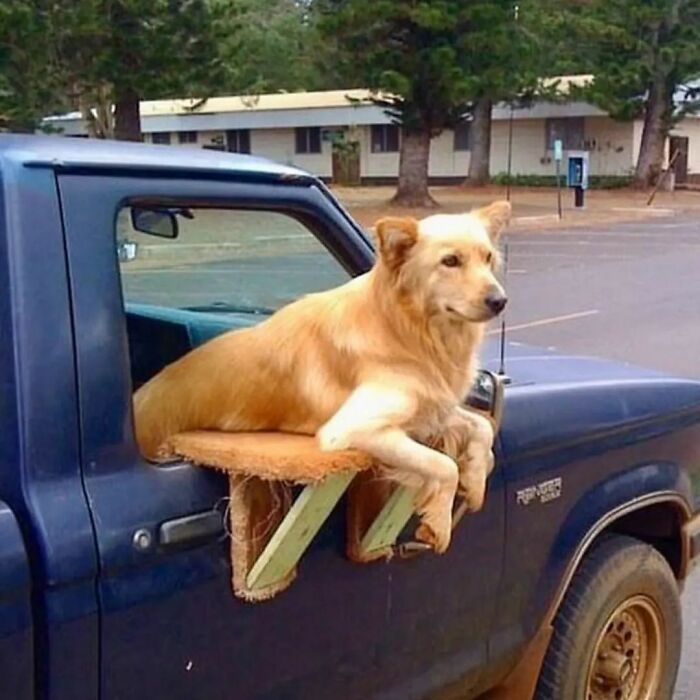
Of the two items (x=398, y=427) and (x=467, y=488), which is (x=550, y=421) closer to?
(x=467, y=488)

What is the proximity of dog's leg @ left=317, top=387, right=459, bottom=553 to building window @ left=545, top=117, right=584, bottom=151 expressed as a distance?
48686 mm

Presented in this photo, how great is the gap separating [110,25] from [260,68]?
35206 millimetres

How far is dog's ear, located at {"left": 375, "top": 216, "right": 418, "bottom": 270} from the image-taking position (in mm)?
2691

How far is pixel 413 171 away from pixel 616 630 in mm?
31480

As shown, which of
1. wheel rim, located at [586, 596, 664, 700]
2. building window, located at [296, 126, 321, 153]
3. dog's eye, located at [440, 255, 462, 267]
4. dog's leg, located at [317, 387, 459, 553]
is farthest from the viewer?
building window, located at [296, 126, 321, 153]

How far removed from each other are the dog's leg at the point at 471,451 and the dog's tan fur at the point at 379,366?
0.15ft

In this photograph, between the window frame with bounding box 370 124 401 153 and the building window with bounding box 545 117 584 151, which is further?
the window frame with bounding box 370 124 401 153

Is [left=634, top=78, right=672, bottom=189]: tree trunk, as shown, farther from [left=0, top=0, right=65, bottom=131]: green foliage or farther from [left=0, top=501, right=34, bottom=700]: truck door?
[left=0, top=501, right=34, bottom=700]: truck door

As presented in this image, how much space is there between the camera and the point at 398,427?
258 cm

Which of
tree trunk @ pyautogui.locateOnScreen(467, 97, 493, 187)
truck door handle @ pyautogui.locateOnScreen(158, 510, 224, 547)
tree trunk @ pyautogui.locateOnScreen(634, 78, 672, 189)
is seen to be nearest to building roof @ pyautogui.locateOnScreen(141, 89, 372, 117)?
tree trunk @ pyautogui.locateOnScreen(467, 97, 493, 187)

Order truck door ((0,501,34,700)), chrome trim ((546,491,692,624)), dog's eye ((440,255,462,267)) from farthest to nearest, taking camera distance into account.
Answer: chrome trim ((546,491,692,624)), dog's eye ((440,255,462,267)), truck door ((0,501,34,700))

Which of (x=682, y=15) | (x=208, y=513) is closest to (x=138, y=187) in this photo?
(x=208, y=513)

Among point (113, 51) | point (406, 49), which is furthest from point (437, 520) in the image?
point (406, 49)

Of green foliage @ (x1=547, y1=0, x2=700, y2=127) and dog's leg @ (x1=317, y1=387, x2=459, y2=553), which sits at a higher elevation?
dog's leg @ (x1=317, y1=387, x2=459, y2=553)
